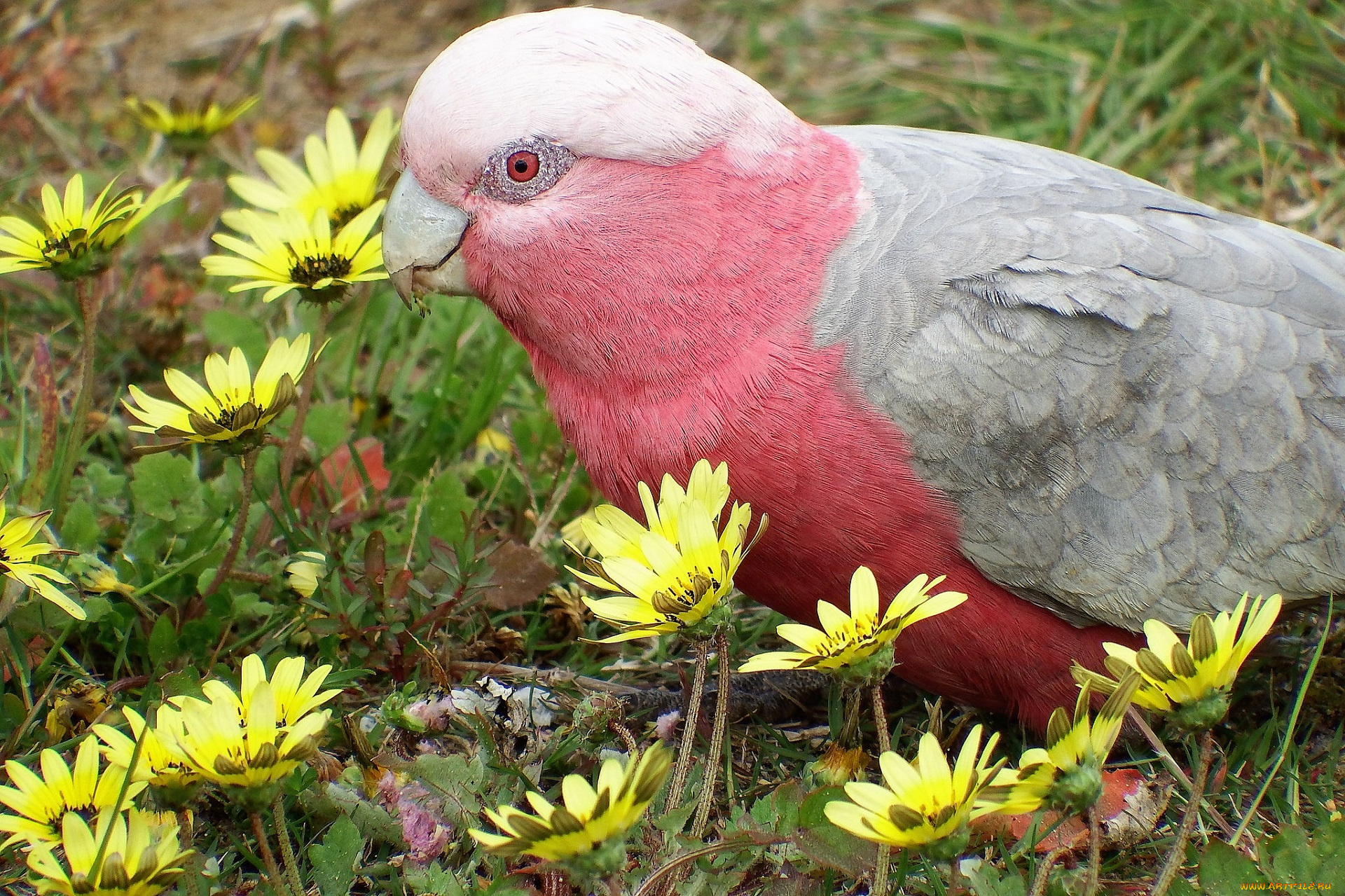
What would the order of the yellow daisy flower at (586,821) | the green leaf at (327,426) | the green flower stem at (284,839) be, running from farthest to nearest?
the green leaf at (327,426) < the green flower stem at (284,839) < the yellow daisy flower at (586,821)

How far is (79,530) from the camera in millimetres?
2857

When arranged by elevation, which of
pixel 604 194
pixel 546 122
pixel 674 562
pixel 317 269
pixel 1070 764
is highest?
pixel 546 122

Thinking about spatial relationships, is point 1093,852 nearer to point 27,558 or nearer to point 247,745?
point 247,745

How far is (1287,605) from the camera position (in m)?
2.73

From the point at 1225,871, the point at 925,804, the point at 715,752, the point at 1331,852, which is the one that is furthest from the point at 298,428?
the point at 1331,852

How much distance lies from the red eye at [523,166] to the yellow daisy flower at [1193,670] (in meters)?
1.37

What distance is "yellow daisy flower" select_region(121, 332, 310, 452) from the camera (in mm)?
2338

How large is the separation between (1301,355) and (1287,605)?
532 mm

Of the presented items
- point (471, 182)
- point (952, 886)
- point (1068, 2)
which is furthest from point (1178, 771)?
point (1068, 2)

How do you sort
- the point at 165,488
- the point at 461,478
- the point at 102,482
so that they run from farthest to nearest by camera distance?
the point at 461,478
the point at 102,482
the point at 165,488

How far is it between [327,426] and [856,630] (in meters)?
1.77

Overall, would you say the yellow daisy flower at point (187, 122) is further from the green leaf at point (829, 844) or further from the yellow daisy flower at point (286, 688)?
the green leaf at point (829, 844)

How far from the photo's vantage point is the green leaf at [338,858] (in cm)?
224

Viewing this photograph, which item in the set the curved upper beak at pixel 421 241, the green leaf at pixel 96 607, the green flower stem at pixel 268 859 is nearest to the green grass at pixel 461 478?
the green leaf at pixel 96 607
